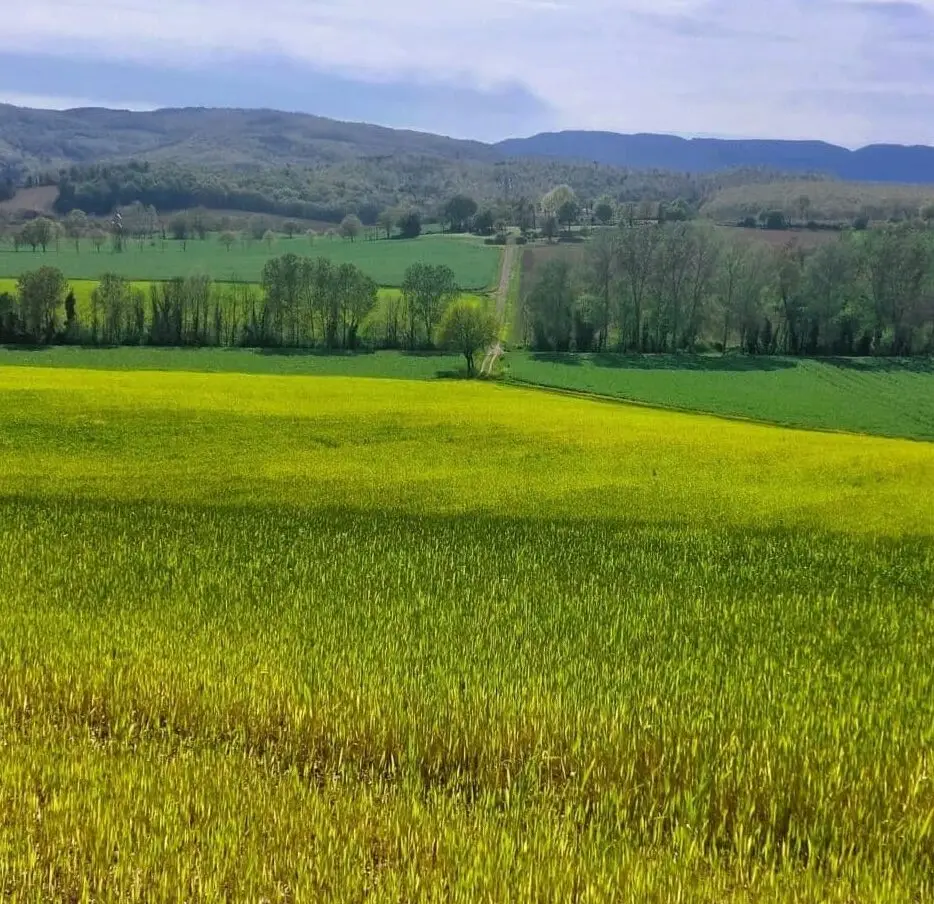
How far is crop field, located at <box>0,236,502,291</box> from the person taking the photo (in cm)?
13012

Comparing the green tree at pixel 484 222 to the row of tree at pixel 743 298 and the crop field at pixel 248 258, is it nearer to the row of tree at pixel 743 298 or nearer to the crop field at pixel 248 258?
the crop field at pixel 248 258

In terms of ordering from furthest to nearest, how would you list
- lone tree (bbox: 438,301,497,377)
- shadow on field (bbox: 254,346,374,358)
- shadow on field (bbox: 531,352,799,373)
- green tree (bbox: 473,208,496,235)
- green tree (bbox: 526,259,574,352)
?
green tree (bbox: 473,208,496,235) → green tree (bbox: 526,259,574,352) → shadow on field (bbox: 254,346,374,358) → shadow on field (bbox: 531,352,799,373) → lone tree (bbox: 438,301,497,377)

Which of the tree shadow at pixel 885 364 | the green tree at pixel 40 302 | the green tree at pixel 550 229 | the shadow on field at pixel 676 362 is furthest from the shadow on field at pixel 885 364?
the green tree at pixel 550 229

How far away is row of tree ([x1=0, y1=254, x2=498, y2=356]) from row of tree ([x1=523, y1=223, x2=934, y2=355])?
11926 mm

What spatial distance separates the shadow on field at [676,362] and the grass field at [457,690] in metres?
59.3

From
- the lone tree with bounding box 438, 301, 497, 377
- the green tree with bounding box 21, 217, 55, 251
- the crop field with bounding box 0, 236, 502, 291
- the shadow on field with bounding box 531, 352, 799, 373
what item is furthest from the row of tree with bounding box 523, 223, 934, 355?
the green tree with bounding box 21, 217, 55, 251

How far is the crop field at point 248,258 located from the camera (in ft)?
427

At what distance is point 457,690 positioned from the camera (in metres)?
8.28

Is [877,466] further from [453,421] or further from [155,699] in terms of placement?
[155,699]

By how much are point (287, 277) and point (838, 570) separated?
7844 centimetres

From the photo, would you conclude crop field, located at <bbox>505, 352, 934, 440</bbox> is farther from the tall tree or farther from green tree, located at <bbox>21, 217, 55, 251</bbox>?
green tree, located at <bbox>21, 217, 55, 251</bbox>

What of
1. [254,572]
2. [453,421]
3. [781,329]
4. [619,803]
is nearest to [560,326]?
[781,329]

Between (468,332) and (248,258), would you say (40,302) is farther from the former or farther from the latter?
(248,258)

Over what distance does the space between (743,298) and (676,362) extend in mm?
12528
